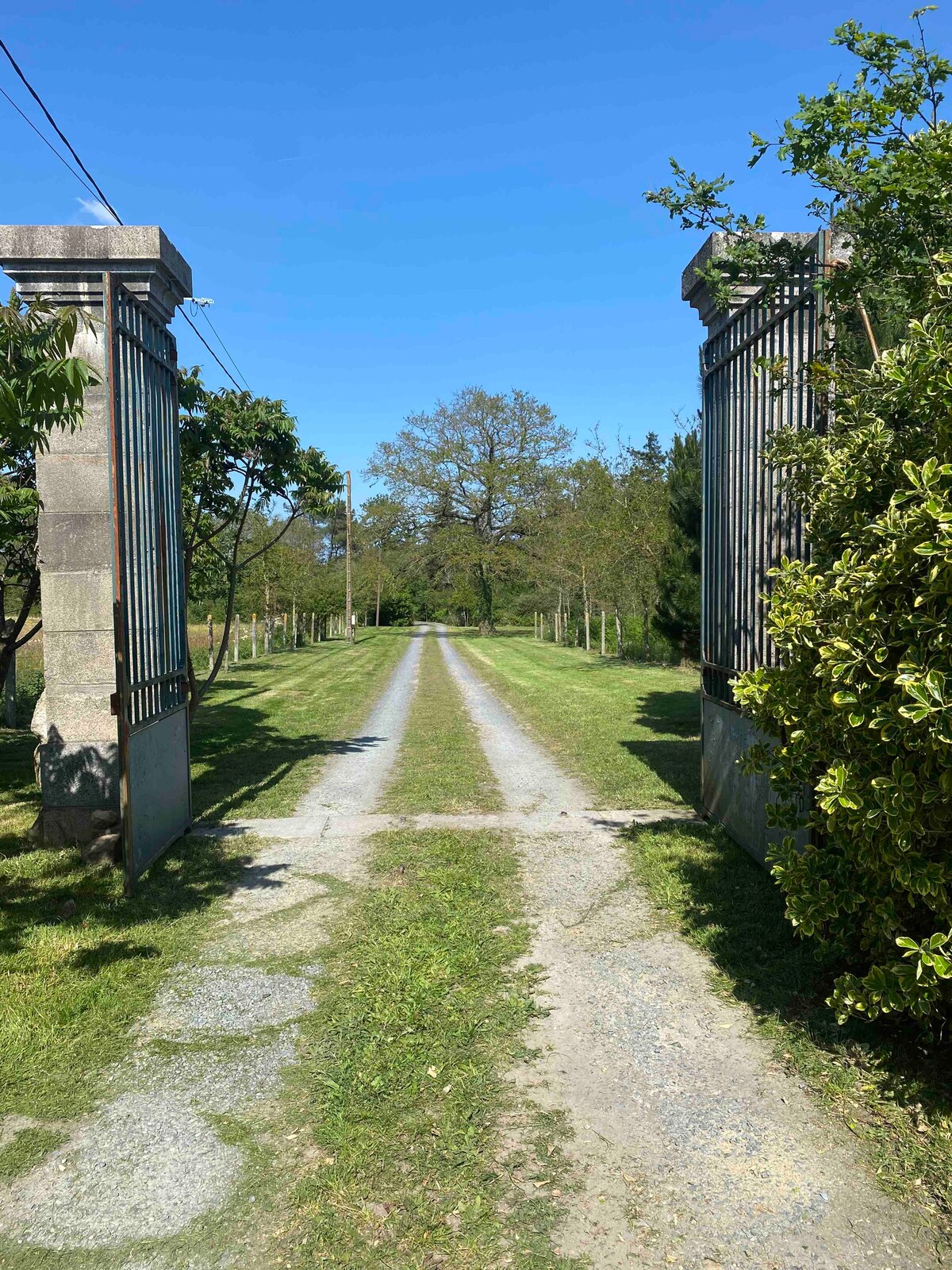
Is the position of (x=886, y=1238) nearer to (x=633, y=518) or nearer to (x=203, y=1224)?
(x=203, y=1224)

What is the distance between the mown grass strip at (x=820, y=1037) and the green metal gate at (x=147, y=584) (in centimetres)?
339

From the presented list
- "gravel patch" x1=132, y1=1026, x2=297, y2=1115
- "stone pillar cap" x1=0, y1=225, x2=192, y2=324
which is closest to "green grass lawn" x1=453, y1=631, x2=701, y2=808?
"gravel patch" x1=132, y1=1026, x2=297, y2=1115

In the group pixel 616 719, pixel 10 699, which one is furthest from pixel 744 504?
pixel 10 699

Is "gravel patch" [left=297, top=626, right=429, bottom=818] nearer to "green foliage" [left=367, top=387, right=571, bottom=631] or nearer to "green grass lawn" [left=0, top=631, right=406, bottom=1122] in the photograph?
"green grass lawn" [left=0, top=631, right=406, bottom=1122]

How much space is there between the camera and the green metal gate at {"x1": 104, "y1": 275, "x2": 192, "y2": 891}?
17.5 feet

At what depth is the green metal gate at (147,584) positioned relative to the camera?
17.5 ft

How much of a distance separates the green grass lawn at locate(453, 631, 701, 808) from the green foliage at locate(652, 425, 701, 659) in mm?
1237

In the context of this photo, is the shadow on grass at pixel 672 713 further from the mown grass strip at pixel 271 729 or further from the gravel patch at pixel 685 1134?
the gravel patch at pixel 685 1134

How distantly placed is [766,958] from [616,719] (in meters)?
8.79

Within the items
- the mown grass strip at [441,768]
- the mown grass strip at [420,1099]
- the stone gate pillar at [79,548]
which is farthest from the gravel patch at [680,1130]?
the stone gate pillar at [79,548]

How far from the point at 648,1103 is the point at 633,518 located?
17694 mm

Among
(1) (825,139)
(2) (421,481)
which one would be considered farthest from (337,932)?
(2) (421,481)

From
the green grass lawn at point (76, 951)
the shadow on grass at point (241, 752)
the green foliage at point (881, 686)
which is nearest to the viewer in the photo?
the green foliage at point (881, 686)

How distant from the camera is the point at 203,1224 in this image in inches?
98.3
